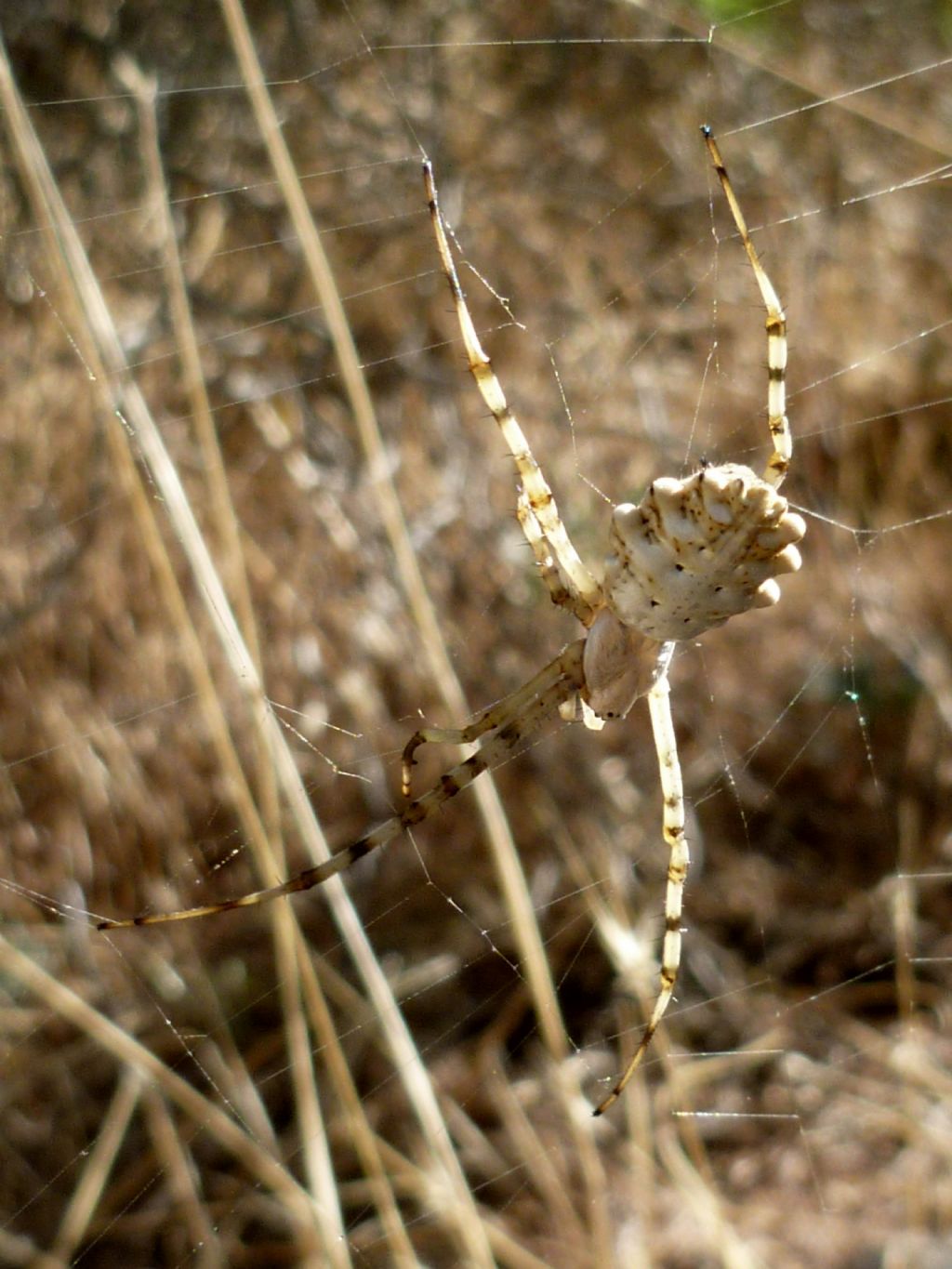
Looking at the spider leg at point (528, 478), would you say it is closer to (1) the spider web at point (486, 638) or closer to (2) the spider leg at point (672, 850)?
(2) the spider leg at point (672, 850)

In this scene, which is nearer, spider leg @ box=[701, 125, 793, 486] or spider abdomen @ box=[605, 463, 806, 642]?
spider abdomen @ box=[605, 463, 806, 642]

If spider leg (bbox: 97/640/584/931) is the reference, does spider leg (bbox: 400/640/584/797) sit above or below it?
above

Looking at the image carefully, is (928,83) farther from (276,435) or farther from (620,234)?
(276,435)

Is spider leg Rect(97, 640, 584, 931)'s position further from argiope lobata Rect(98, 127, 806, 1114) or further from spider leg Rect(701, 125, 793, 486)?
spider leg Rect(701, 125, 793, 486)

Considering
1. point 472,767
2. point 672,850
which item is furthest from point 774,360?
point 672,850

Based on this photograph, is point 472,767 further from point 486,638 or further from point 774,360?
point 486,638

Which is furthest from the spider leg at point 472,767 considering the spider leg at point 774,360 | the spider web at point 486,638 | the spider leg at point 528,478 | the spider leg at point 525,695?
the spider web at point 486,638

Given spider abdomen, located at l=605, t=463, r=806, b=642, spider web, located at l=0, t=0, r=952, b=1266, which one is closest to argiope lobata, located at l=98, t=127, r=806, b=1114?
spider abdomen, located at l=605, t=463, r=806, b=642
